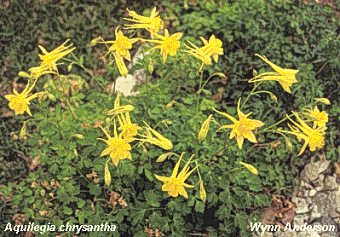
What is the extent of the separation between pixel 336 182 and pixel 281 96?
48.0 inches

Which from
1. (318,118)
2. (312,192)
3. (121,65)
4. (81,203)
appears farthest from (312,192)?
(121,65)

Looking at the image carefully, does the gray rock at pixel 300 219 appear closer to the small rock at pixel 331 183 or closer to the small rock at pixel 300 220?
the small rock at pixel 300 220

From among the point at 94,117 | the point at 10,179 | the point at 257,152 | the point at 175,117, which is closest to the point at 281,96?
the point at 257,152

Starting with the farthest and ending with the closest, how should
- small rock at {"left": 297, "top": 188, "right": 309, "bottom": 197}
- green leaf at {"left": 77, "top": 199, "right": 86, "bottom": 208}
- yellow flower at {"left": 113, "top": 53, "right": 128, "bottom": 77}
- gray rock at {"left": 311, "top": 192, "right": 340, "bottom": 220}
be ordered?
small rock at {"left": 297, "top": 188, "right": 309, "bottom": 197}, gray rock at {"left": 311, "top": 192, "right": 340, "bottom": 220}, green leaf at {"left": 77, "top": 199, "right": 86, "bottom": 208}, yellow flower at {"left": 113, "top": 53, "right": 128, "bottom": 77}

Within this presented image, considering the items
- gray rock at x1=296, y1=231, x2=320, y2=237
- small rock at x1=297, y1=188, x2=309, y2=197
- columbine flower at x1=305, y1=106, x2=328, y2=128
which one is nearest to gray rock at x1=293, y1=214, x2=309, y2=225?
gray rock at x1=296, y1=231, x2=320, y2=237

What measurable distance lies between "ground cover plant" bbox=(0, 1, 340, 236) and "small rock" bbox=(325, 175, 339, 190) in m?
0.29

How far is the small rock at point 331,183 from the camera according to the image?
416 cm

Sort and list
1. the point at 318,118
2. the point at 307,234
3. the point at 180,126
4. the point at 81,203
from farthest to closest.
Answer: the point at 307,234, the point at 180,126, the point at 81,203, the point at 318,118

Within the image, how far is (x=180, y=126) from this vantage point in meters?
3.56

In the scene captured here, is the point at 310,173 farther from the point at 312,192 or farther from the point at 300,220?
the point at 300,220

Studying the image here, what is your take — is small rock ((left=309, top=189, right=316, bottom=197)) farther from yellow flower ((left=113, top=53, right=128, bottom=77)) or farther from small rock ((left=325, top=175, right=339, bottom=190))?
yellow flower ((left=113, top=53, right=128, bottom=77))

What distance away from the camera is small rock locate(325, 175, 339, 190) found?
4.16 meters

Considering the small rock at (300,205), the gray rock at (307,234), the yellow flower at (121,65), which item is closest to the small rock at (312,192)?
the small rock at (300,205)

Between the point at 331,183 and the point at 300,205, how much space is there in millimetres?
467
